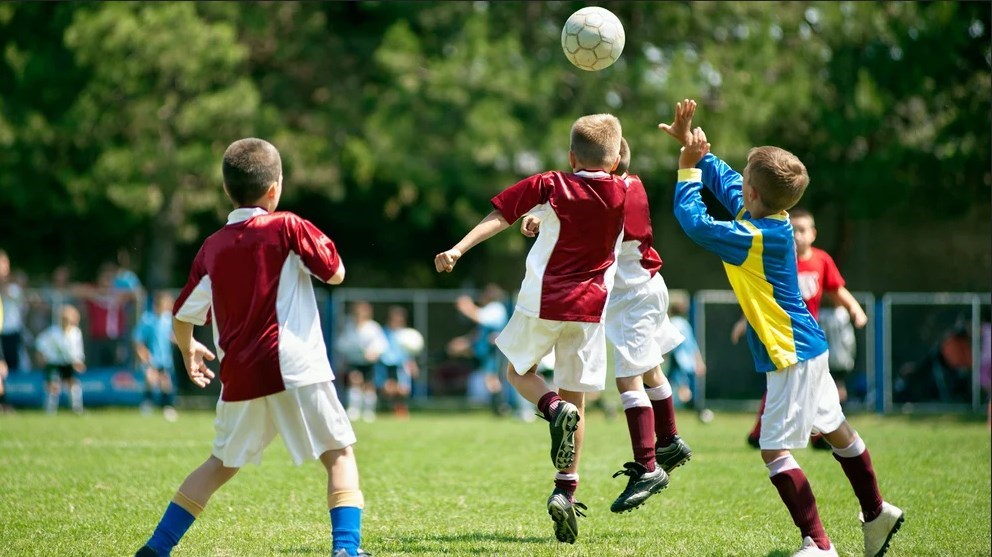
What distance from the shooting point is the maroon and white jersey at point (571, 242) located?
6008mm

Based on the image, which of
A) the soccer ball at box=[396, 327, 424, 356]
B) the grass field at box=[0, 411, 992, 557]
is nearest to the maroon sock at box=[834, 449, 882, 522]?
the grass field at box=[0, 411, 992, 557]

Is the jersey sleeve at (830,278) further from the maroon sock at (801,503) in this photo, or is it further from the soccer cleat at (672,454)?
the maroon sock at (801,503)

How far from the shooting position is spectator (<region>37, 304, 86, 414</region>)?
17938 millimetres

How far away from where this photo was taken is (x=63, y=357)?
17953 millimetres

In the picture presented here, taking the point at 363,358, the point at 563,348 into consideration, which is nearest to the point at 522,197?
the point at 563,348

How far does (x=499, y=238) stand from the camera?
2180cm

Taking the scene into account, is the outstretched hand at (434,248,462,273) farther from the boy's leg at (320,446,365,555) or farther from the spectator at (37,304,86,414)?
the spectator at (37,304,86,414)

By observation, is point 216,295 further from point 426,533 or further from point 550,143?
point 550,143

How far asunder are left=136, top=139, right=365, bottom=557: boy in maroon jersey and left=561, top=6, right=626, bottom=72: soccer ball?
2356mm

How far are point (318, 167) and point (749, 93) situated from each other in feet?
26.7

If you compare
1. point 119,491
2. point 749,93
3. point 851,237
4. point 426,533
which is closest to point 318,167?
point 749,93

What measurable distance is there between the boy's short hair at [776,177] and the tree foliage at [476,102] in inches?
558

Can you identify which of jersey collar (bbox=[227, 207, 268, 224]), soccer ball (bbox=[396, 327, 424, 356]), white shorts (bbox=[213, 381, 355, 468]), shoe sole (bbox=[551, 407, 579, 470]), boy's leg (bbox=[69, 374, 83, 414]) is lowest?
boy's leg (bbox=[69, 374, 83, 414])

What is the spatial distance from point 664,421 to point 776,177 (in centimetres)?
188
